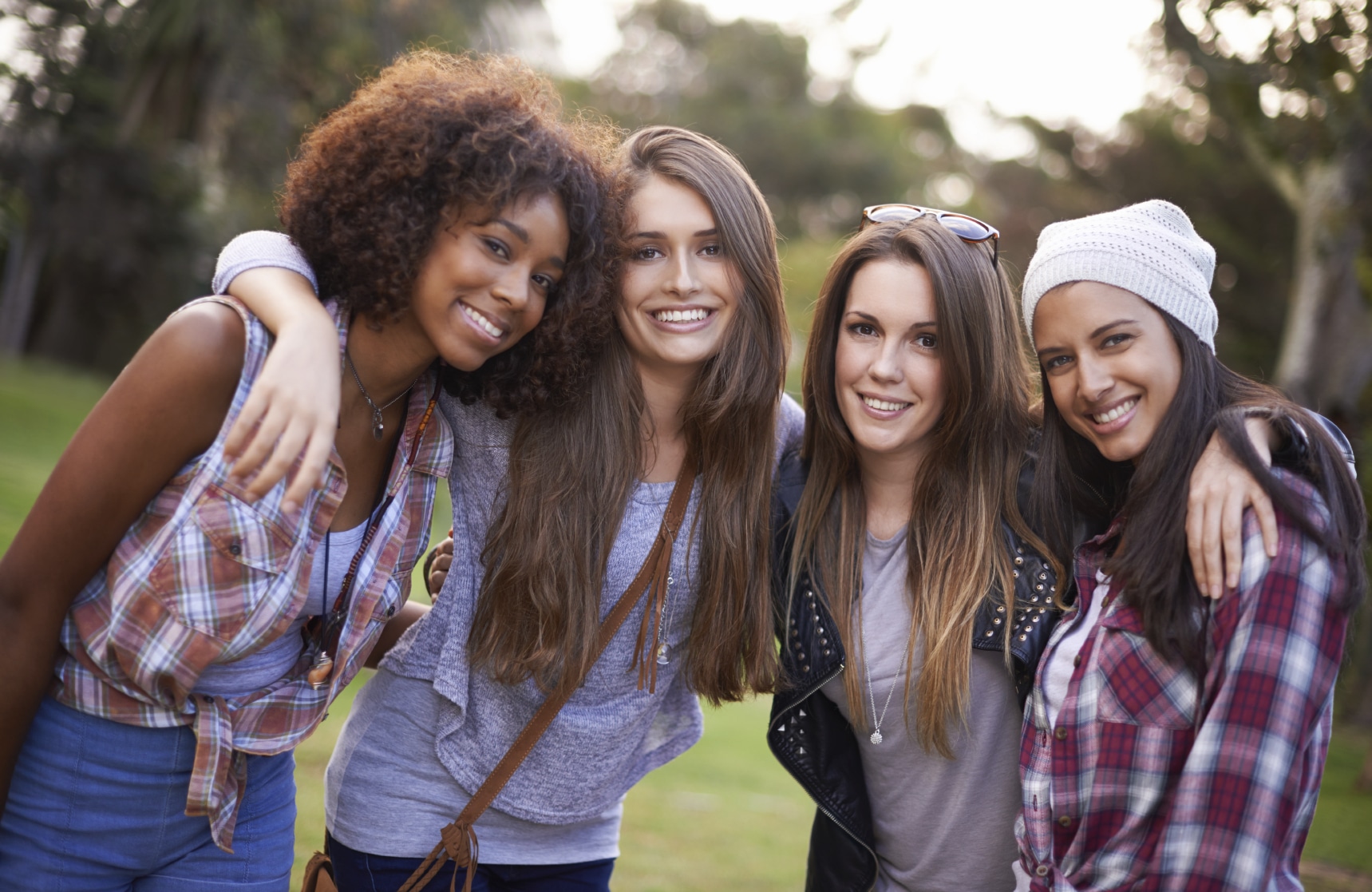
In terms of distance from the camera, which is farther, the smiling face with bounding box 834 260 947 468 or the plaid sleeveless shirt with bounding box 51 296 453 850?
the smiling face with bounding box 834 260 947 468

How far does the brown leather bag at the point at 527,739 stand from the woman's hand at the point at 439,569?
46 cm

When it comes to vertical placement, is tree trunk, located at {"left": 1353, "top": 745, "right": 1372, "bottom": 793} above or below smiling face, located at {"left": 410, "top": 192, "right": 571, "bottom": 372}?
below

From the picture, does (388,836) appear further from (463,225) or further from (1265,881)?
(1265,881)

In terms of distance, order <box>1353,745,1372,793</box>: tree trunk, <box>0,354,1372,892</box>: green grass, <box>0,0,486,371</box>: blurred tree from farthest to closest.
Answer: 1. <box>0,0,486,371</box>: blurred tree
2. <box>1353,745,1372,793</box>: tree trunk
3. <box>0,354,1372,892</box>: green grass

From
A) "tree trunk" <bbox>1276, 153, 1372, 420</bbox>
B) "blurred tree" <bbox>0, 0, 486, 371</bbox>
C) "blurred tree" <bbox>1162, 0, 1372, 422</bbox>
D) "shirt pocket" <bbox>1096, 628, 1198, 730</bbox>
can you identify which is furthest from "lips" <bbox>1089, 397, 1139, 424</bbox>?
"blurred tree" <bbox>0, 0, 486, 371</bbox>

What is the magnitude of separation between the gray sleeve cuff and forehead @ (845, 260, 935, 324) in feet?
4.69

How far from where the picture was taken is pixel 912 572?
2.96 m

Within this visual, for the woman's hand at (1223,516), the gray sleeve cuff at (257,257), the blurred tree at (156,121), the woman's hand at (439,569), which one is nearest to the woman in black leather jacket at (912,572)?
the woman's hand at (1223,516)

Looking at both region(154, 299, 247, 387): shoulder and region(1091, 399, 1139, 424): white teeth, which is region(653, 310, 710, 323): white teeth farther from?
region(154, 299, 247, 387): shoulder

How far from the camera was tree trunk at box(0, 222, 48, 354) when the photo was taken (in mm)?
17516

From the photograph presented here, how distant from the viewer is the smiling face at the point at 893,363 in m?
2.96

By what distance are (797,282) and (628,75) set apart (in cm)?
1134

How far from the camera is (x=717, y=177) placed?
310 centimetres

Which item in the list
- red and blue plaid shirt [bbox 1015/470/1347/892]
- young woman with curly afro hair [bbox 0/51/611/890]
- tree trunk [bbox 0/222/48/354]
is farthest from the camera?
tree trunk [bbox 0/222/48/354]
